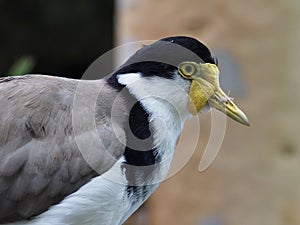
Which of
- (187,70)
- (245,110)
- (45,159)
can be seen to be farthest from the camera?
(245,110)

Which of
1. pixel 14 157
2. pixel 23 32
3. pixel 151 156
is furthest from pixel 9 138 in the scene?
pixel 23 32

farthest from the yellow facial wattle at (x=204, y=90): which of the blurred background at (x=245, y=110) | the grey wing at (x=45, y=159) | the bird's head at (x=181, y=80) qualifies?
the blurred background at (x=245, y=110)

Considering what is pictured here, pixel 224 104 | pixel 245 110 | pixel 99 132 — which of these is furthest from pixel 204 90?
pixel 245 110

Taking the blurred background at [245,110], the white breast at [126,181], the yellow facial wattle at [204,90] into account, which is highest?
the yellow facial wattle at [204,90]

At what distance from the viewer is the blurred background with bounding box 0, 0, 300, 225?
4.71m

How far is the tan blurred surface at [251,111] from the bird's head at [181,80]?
184 centimetres

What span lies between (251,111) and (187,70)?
78.4 inches

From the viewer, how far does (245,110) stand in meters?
4.77

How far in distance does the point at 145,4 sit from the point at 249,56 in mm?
614

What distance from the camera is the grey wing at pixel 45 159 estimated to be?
2.70m

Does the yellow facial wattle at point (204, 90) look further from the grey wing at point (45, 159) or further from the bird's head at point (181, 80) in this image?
the grey wing at point (45, 159)

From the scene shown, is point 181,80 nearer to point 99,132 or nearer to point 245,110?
point 99,132

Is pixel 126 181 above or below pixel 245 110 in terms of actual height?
above

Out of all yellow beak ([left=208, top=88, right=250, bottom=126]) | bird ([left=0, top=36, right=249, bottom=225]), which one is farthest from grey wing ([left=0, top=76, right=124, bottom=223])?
yellow beak ([left=208, top=88, right=250, bottom=126])
